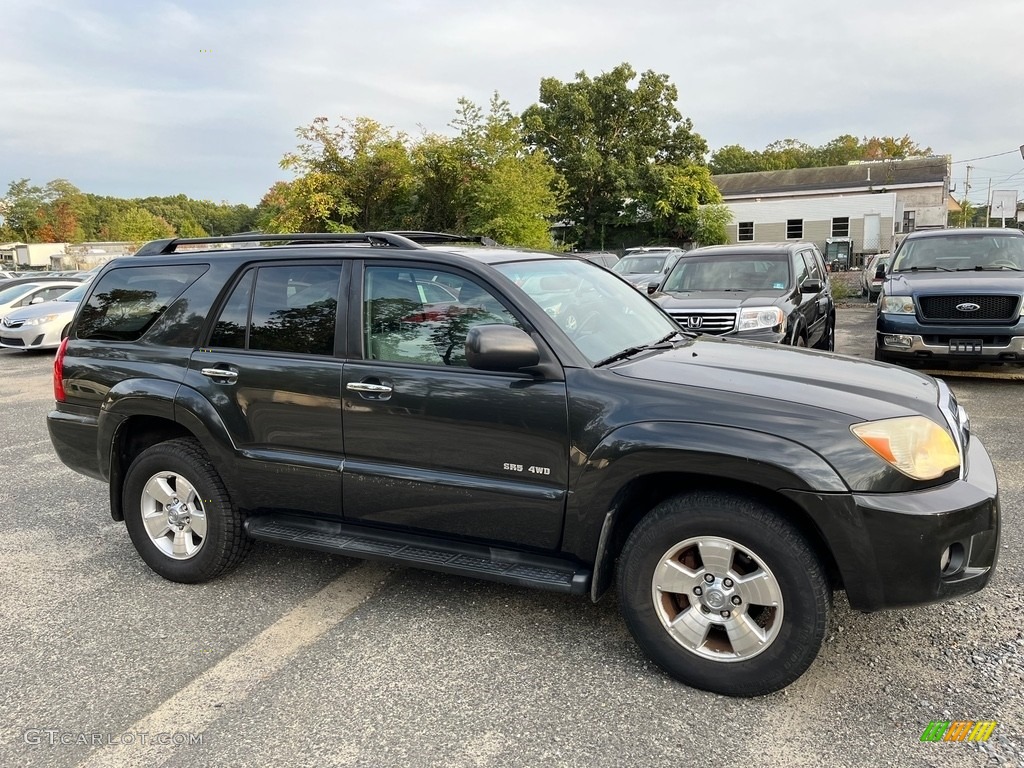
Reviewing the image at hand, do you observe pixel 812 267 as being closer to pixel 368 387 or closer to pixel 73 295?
pixel 368 387

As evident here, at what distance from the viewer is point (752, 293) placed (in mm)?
8875

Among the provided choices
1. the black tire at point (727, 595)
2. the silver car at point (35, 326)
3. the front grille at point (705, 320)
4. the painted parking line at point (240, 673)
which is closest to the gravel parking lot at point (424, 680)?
the painted parking line at point (240, 673)

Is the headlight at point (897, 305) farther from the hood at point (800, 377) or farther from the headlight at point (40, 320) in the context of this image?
the headlight at point (40, 320)

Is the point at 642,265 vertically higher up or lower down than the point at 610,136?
lower down

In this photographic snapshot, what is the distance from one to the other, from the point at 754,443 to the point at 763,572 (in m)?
0.49

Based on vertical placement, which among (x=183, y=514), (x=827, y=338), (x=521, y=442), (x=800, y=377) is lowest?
(x=183, y=514)

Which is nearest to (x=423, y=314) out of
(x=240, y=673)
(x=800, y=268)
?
(x=240, y=673)

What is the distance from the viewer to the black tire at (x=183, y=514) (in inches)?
155

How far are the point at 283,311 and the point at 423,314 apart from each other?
811mm

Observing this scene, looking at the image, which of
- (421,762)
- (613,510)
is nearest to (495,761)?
(421,762)

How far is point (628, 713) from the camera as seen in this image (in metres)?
2.81

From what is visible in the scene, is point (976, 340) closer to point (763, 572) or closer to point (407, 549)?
point (763, 572)

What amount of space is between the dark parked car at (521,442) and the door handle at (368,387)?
0.01 meters

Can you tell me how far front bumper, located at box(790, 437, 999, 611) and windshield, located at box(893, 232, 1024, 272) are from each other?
7.59 m
